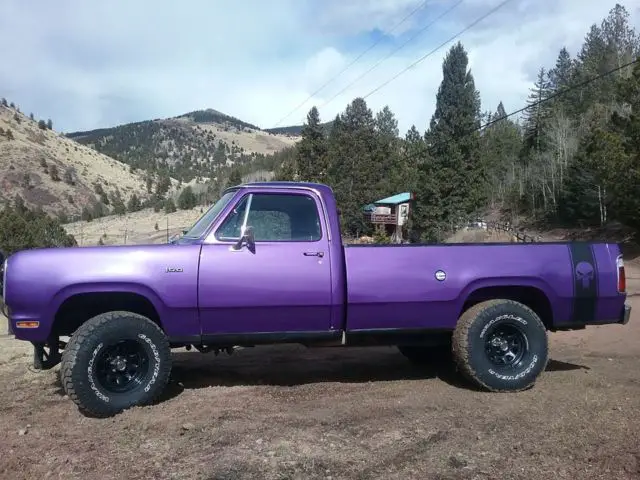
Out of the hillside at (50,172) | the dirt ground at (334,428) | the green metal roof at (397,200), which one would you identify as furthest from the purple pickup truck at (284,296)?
the hillside at (50,172)

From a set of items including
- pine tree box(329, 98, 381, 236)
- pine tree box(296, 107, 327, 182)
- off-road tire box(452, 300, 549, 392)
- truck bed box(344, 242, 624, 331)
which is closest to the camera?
truck bed box(344, 242, 624, 331)

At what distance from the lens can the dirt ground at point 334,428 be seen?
4.07 meters

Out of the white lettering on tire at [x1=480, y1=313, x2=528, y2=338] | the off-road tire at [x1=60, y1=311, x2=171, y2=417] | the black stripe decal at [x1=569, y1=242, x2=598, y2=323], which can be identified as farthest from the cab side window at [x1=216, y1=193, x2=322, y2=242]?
the black stripe decal at [x1=569, y1=242, x2=598, y2=323]

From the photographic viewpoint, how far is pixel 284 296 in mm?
5543

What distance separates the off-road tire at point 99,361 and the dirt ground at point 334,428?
147mm

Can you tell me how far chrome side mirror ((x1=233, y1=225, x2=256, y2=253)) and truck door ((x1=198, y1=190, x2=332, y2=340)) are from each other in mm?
13

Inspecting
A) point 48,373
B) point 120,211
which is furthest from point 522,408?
point 120,211

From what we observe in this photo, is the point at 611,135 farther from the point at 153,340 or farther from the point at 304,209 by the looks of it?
the point at 153,340

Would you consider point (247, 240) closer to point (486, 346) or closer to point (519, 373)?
point (486, 346)

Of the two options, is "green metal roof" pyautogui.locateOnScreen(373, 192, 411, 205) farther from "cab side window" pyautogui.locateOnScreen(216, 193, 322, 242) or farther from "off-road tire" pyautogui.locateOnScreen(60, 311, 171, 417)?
"off-road tire" pyautogui.locateOnScreen(60, 311, 171, 417)

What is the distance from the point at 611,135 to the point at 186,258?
2311 centimetres

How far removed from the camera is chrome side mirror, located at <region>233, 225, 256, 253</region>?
550cm

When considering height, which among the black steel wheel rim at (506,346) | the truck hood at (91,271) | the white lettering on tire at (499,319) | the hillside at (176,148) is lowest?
the black steel wheel rim at (506,346)

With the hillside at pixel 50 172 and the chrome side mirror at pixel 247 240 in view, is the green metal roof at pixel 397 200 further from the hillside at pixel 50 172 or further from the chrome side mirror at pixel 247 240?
the chrome side mirror at pixel 247 240
